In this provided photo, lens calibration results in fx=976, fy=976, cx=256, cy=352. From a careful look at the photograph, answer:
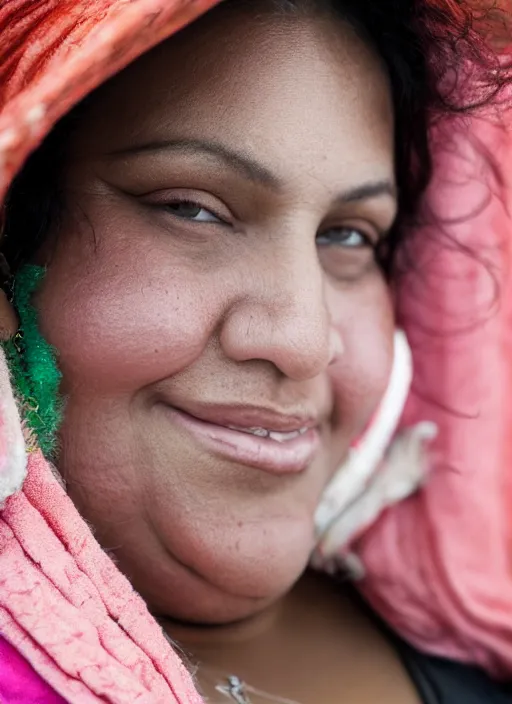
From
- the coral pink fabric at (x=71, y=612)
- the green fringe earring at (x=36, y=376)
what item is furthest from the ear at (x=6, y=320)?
the coral pink fabric at (x=71, y=612)

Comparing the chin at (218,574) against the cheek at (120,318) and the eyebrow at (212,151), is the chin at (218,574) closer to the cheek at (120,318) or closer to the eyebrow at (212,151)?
the cheek at (120,318)

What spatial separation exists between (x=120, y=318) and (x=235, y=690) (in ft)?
1.73

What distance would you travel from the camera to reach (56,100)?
0.90 meters

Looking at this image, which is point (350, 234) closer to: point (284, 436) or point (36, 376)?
point (284, 436)

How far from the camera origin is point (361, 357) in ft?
4.27

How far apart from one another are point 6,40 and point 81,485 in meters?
0.48

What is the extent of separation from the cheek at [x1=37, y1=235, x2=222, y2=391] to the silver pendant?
44cm

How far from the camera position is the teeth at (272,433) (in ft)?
3.77

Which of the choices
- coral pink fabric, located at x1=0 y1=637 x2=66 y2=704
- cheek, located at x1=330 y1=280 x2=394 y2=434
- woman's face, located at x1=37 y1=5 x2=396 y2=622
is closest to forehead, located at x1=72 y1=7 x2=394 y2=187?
woman's face, located at x1=37 y1=5 x2=396 y2=622

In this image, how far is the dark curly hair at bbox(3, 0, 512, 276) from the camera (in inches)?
42.8

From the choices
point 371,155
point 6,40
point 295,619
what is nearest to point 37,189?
point 6,40

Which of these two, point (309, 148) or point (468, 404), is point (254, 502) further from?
point (468, 404)

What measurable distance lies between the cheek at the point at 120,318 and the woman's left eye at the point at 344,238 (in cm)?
27

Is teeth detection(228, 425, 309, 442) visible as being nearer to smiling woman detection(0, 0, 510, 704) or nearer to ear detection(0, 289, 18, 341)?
smiling woman detection(0, 0, 510, 704)
